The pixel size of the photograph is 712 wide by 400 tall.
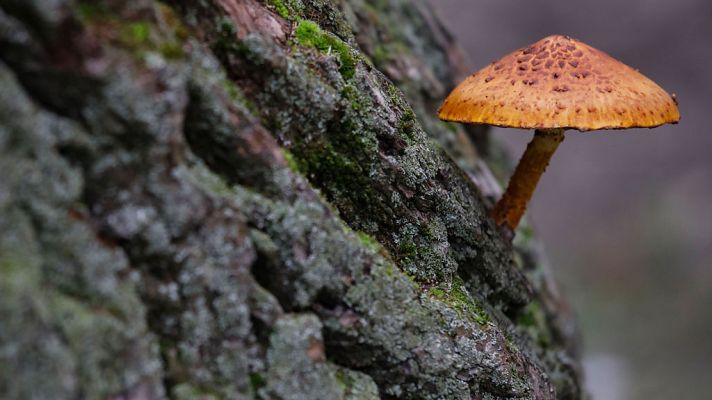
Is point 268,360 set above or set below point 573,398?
above

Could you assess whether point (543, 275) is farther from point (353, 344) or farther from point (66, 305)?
point (66, 305)

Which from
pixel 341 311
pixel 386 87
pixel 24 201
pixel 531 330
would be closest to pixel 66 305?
pixel 24 201

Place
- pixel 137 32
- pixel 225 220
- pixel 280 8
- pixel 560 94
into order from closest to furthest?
1. pixel 137 32
2. pixel 225 220
3. pixel 280 8
4. pixel 560 94

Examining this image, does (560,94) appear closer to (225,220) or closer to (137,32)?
(225,220)

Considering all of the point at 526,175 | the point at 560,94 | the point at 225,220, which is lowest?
the point at 225,220

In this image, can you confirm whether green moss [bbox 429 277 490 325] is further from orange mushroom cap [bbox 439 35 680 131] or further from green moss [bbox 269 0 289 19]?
green moss [bbox 269 0 289 19]

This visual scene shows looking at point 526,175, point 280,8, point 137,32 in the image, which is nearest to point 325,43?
point 280,8

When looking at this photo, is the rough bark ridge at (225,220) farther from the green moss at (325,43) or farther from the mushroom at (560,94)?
the mushroom at (560,94)
